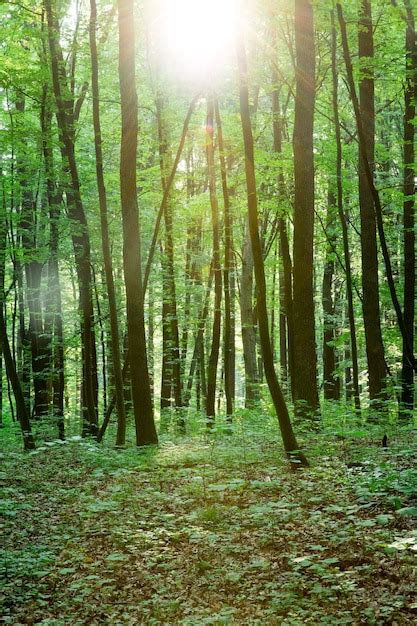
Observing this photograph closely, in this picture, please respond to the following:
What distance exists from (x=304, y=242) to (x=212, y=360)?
4830 millimetres

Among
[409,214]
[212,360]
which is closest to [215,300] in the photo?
[212,360]

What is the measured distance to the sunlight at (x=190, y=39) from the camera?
1377cm

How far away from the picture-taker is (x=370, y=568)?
472cm

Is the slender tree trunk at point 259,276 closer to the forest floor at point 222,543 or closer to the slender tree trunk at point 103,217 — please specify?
the forest floor at point 222,543

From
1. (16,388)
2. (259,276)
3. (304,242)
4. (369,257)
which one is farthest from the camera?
(369,257)

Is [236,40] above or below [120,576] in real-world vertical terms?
above

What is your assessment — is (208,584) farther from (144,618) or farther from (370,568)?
(370,568)

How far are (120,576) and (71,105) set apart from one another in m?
14.0

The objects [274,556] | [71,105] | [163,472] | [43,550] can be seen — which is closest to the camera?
[274,556]

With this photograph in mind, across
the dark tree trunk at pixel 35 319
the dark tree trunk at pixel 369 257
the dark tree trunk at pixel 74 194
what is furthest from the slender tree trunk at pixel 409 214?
the dark tree trunk at pixel 35 319

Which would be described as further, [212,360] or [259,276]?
[212,360]

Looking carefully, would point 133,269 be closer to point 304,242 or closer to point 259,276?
point 304,242

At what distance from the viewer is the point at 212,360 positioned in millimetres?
15375

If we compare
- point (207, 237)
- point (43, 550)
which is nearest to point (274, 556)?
point (43, 550)
